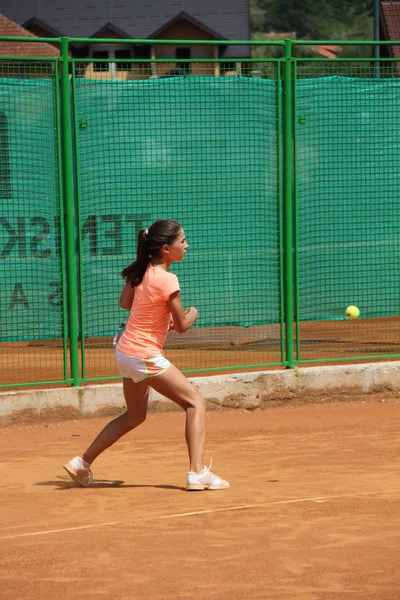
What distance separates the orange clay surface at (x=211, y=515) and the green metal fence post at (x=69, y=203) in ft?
2.21

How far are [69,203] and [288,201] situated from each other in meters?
1.95

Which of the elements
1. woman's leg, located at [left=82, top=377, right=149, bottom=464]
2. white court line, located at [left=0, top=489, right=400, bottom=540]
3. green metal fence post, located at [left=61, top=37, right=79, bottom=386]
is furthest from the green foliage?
white court line, located at [left=0, top=489, right=400, bottom=540]

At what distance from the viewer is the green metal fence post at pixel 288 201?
9.72 meters

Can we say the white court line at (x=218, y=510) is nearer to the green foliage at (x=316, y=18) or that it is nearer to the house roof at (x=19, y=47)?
the house roof at (x=19, y=47)

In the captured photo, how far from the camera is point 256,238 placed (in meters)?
9.80

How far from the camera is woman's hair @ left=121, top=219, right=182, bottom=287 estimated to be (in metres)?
6.58

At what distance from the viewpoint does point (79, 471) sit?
22.5 feet

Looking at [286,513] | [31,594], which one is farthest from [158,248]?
[31,594]

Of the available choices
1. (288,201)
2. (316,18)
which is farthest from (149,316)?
(316,18)

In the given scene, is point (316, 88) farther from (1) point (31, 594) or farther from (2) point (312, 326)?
(1) point (31, 594)

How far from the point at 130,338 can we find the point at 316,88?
13.7 feet

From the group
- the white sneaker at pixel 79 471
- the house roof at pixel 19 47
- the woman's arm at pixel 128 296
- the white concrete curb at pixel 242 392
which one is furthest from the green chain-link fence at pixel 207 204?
the house roof at pixel 19 47

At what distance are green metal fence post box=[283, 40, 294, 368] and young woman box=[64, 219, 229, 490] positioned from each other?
3230 mm

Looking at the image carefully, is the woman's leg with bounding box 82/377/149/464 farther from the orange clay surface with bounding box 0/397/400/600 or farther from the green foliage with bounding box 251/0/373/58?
the green foliage with bounding box 251/0/373/58
